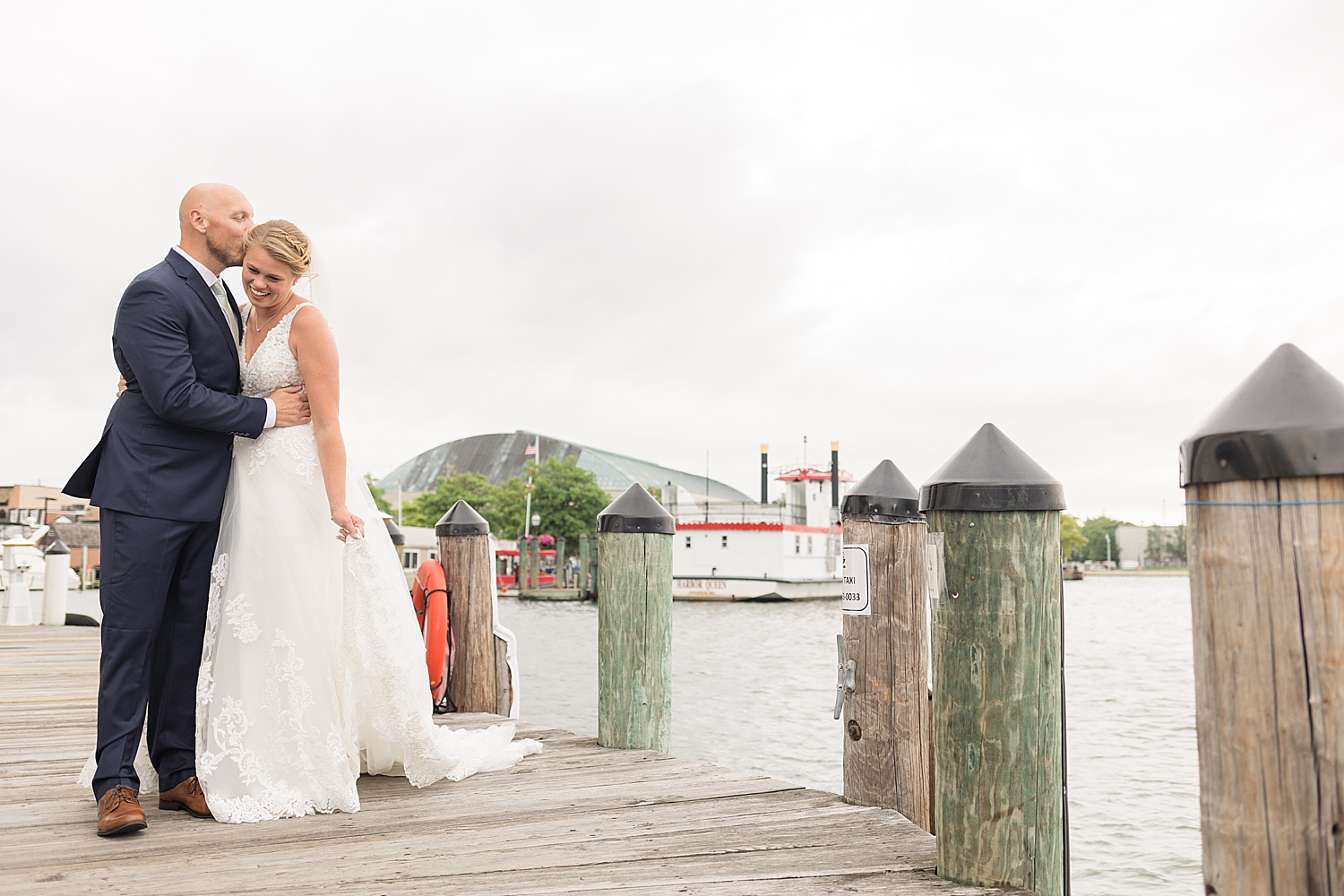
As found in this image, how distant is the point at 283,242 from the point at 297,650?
1274 millimetres

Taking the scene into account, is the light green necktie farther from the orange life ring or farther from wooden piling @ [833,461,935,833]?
the orange life ring

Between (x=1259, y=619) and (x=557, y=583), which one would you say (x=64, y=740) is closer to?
(x=1259, y=619)

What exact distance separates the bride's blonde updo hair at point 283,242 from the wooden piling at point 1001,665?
81.2 inches

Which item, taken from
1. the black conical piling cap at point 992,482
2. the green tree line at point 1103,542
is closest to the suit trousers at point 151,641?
the black conical piling cap at point 992,482

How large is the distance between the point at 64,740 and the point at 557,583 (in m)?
45.3

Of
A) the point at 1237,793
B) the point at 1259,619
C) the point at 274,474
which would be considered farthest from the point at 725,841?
the point at 274,474

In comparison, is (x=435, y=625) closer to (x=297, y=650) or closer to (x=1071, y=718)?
(x=297, y=650)

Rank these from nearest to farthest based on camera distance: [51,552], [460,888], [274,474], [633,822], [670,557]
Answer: [460,888] < [633,822] < [274,474] < [670,557] < [51,552]

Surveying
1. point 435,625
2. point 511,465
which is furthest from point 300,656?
point 511,465

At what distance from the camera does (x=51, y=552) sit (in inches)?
427

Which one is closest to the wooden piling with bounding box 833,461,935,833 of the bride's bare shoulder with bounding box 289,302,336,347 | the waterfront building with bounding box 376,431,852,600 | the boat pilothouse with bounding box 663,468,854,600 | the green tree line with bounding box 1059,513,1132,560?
the bride's bare shoulder with bounding box 289,302,336,347

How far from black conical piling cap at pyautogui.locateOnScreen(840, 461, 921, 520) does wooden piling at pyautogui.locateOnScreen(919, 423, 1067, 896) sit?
0.89 m

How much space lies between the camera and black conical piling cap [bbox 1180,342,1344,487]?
→ 50.8 inches

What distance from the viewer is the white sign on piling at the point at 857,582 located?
3014 mm
